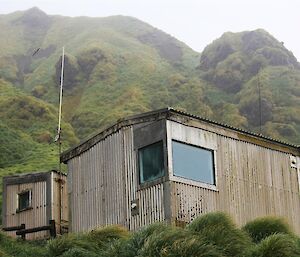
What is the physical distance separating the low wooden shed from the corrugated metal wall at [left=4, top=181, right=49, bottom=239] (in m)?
6.11

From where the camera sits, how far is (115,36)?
127375 mm

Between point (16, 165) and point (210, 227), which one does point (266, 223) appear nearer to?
point (210, 227)

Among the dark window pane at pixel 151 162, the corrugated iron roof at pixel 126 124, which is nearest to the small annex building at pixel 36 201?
the corrugated iron roof at pixel 126 124

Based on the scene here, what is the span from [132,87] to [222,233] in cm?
7379

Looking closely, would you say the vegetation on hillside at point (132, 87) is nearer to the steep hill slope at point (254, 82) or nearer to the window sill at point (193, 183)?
the steep hill slope at point (254, 82)

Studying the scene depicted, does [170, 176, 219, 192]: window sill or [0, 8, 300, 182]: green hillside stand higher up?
[0, 8, 300, 182]: green hillside

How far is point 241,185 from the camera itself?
19.9 m

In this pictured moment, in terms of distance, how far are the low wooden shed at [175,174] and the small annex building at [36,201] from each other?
5.88m

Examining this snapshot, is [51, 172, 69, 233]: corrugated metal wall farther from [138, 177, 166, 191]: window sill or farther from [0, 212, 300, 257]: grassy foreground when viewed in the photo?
[0, 212, 300, 257]: grassy foreground

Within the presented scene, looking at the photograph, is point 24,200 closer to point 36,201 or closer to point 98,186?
point 36,201

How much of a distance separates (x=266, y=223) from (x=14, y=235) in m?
14.2

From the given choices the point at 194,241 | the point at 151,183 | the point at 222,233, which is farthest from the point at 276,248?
the point at 151,183

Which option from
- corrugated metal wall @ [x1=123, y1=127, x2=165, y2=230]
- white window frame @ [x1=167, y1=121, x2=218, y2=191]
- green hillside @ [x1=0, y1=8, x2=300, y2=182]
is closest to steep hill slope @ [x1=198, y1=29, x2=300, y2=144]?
green hillside @ [x1=0, y1=8, x2=300, y2=182]

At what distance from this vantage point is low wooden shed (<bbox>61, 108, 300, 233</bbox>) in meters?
18.3
